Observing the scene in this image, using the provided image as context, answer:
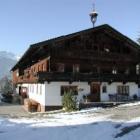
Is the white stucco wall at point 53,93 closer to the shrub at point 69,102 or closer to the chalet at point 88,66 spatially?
the chalet at point 88,66

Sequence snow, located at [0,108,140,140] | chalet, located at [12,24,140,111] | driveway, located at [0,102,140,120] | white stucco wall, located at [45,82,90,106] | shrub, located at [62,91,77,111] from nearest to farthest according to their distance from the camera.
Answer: snow, located at [0,108,140,140] < driveway, located at [0,102,140,120] < shrub, located at [62,91,77,111] < white stucco wall, located at [45,82,90,106] < chalet, located at [12,24,140,111]

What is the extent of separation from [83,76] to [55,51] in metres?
4.26

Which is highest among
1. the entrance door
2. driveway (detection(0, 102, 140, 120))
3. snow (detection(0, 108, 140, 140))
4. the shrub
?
the entrance door

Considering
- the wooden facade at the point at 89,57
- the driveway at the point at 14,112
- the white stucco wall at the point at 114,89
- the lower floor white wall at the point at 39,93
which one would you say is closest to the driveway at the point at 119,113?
the driveway at the point at 14,112

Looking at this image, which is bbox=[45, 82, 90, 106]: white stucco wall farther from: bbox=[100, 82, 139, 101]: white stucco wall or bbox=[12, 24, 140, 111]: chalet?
bbox=[100, 82, 139, 101]: white stucco wall

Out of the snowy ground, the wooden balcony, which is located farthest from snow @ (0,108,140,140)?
the wooden balcony

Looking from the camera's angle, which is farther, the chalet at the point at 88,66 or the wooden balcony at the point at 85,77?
the chalet at the point at 88,66

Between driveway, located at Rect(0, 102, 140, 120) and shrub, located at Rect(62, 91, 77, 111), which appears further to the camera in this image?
shrub, located at Rect(62, 91, 77, 111)

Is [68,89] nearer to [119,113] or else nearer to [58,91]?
[58,91]

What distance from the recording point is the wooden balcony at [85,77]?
3972 cm


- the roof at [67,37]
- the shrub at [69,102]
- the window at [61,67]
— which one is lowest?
the shrub at [69,102]

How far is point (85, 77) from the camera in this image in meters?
41.8

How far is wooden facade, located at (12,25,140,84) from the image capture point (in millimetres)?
41062

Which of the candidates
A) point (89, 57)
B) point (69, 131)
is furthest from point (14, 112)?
point (69, 131)
